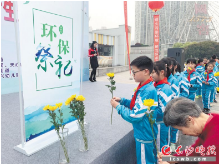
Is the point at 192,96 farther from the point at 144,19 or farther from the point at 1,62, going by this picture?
the point at 144,19

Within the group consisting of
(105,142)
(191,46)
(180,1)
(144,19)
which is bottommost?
(105,142)

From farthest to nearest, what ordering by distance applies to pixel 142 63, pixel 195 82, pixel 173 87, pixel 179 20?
pixel 179 20
pixel 195 82
pixel 173 87
pixel 142 63

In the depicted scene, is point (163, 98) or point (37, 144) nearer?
point (37, 144)

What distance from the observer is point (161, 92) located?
178 centimetres

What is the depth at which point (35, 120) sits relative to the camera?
5.26 feet

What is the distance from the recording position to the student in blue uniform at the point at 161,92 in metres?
1.75

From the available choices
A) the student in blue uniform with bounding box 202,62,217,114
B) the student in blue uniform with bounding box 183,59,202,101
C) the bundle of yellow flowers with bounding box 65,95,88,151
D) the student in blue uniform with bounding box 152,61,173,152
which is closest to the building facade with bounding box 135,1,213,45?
the student in blue uniform with bounding box 202,62,217,114

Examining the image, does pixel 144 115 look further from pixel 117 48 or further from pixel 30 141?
pixel 117 48

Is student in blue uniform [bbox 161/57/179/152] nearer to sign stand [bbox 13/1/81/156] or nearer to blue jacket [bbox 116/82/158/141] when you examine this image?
blue jacket [bbox 116/82/158/141]

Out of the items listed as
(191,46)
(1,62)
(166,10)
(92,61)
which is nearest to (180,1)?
(166,10)

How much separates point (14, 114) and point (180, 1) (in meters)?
47.8

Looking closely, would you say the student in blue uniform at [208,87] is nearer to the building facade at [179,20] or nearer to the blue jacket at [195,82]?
the blue jacket at [195,82]

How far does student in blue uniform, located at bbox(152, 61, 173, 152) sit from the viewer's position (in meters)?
1.75

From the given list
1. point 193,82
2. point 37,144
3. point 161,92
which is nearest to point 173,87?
point 161,92
